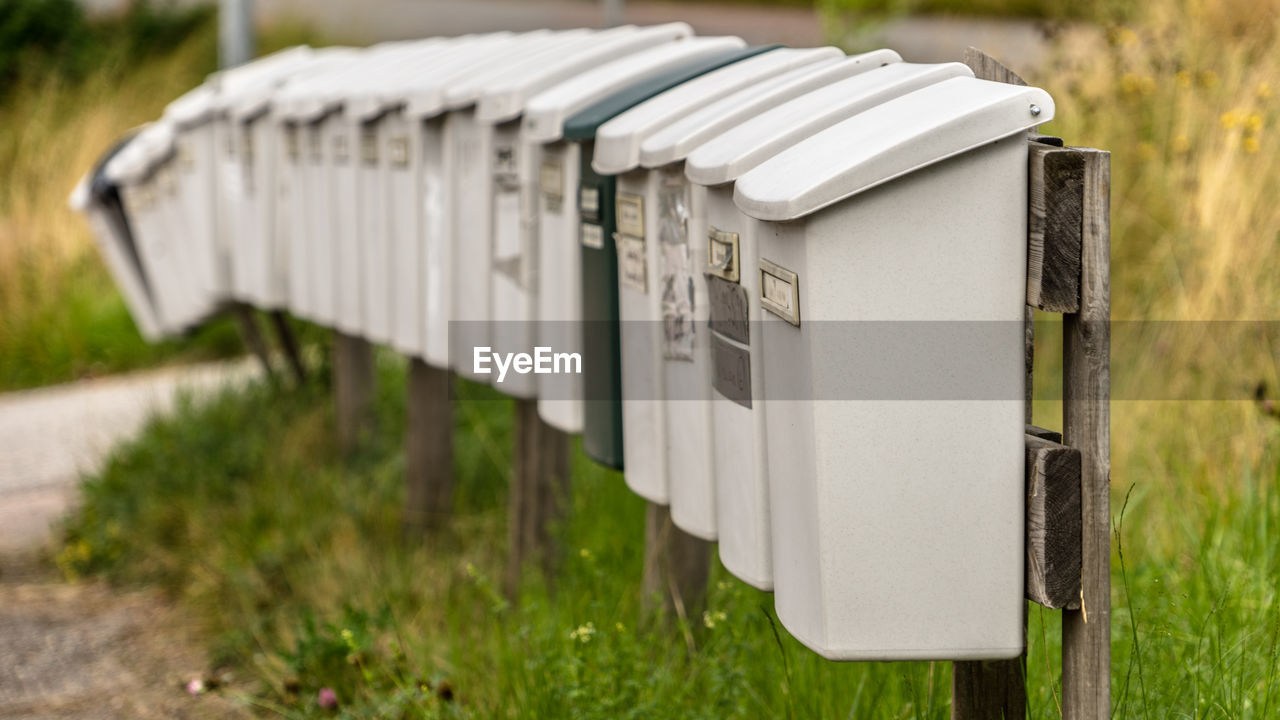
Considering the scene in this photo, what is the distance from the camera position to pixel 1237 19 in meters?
7.01

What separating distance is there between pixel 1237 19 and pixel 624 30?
4044 millimetres

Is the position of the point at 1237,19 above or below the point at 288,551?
above

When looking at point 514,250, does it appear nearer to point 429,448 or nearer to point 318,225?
point 318,225

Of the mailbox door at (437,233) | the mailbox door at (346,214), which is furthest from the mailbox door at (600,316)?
the mailbox door at (346,214)

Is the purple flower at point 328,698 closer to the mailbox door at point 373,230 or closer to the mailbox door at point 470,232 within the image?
the mailbox door at point 470,232

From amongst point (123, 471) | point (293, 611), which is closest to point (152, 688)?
point (293, 611)

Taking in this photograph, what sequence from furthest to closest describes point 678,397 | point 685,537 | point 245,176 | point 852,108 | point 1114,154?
point 1114,154, point 245,176, point 685,537, point 678,397, point 852,108

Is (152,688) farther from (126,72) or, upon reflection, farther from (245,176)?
(126,72)

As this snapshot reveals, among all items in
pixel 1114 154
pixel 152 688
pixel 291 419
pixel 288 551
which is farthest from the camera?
pixel 1114 154

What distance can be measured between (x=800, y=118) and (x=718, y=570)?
1.85m

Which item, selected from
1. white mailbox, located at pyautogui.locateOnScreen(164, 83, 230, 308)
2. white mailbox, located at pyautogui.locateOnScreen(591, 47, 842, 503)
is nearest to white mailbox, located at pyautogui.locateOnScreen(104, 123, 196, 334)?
white mailbox, located at pyautogui.locateOnScreen(164, 83, 230, 308)

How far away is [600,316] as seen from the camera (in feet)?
11.5

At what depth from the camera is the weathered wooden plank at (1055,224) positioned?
218 centimetres

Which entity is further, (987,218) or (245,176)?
(245,176)
